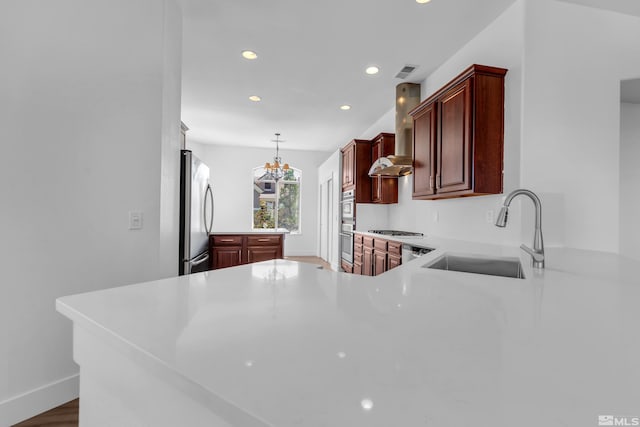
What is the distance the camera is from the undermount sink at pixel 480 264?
1.72 meters

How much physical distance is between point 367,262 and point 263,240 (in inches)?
59.7

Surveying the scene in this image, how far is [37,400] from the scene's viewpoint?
5.65 ft

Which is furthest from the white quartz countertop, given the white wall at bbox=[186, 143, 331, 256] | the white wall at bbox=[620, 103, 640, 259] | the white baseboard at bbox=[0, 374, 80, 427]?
the white wall at bbox=[186, 143, 331, 256]

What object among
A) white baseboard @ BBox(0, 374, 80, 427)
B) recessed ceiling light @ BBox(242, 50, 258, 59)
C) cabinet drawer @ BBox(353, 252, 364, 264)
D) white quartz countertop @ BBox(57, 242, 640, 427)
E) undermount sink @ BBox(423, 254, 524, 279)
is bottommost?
white baseboard @ BBox(0, 374, 80, 427)

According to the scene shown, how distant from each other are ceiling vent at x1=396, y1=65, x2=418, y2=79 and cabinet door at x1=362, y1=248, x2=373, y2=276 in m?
2.19

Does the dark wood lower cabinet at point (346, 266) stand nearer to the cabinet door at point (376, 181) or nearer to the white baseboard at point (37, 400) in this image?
the cabinet door at point (376, 181)

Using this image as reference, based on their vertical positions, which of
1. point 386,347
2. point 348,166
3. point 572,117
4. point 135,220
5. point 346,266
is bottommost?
point 346,266

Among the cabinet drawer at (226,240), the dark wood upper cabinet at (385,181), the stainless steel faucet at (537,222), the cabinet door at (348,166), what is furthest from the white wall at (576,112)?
the cabinet drawer at (226,240)

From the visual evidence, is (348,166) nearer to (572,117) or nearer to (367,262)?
(367,262)

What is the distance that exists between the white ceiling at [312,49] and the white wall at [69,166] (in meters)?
0.83

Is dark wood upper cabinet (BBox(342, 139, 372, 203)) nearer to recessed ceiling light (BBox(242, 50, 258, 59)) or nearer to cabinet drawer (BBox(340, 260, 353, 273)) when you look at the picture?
cabinet drawer (BBox(340, 260, 353, 273))

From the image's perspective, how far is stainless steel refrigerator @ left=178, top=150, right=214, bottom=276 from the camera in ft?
8.60

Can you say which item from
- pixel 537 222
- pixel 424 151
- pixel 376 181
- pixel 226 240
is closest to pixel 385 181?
pixel 376 181

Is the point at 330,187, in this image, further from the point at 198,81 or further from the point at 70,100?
the point at 70,100
